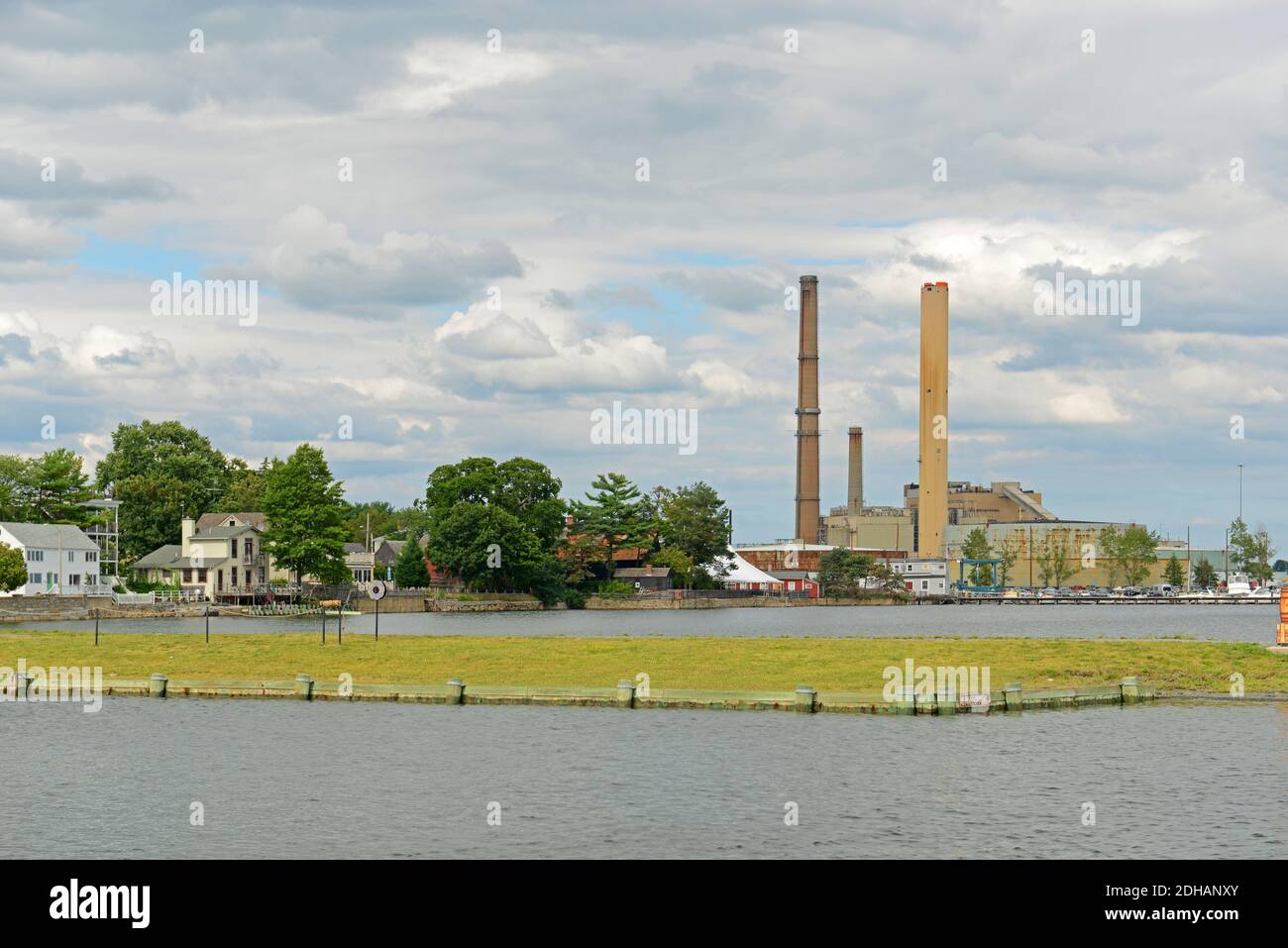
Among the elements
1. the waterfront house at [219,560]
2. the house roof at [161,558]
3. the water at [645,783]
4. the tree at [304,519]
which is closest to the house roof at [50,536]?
the house roof at [161,558]

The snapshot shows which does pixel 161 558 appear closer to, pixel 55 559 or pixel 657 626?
pixel 55 559

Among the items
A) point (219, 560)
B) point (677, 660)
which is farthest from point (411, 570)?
point (677, 660)

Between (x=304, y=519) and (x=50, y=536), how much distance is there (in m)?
32.1

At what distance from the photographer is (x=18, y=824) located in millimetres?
33219

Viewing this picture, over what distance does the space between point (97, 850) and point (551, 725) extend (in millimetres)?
20827

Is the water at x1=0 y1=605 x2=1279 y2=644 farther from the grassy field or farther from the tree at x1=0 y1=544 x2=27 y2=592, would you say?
the grassy field

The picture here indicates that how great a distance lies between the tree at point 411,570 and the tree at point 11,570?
2051 inches

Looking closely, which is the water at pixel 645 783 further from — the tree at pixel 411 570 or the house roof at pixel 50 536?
the tree at pixel 411 570

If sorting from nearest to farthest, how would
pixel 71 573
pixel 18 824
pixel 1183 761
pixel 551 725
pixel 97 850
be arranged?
pixel 97 850 < pixel 18 824 < pixel 1183 761 < pixel 551 725 < pixel 71 573

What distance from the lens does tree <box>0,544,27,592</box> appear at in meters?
148

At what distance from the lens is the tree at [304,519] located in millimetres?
158750
